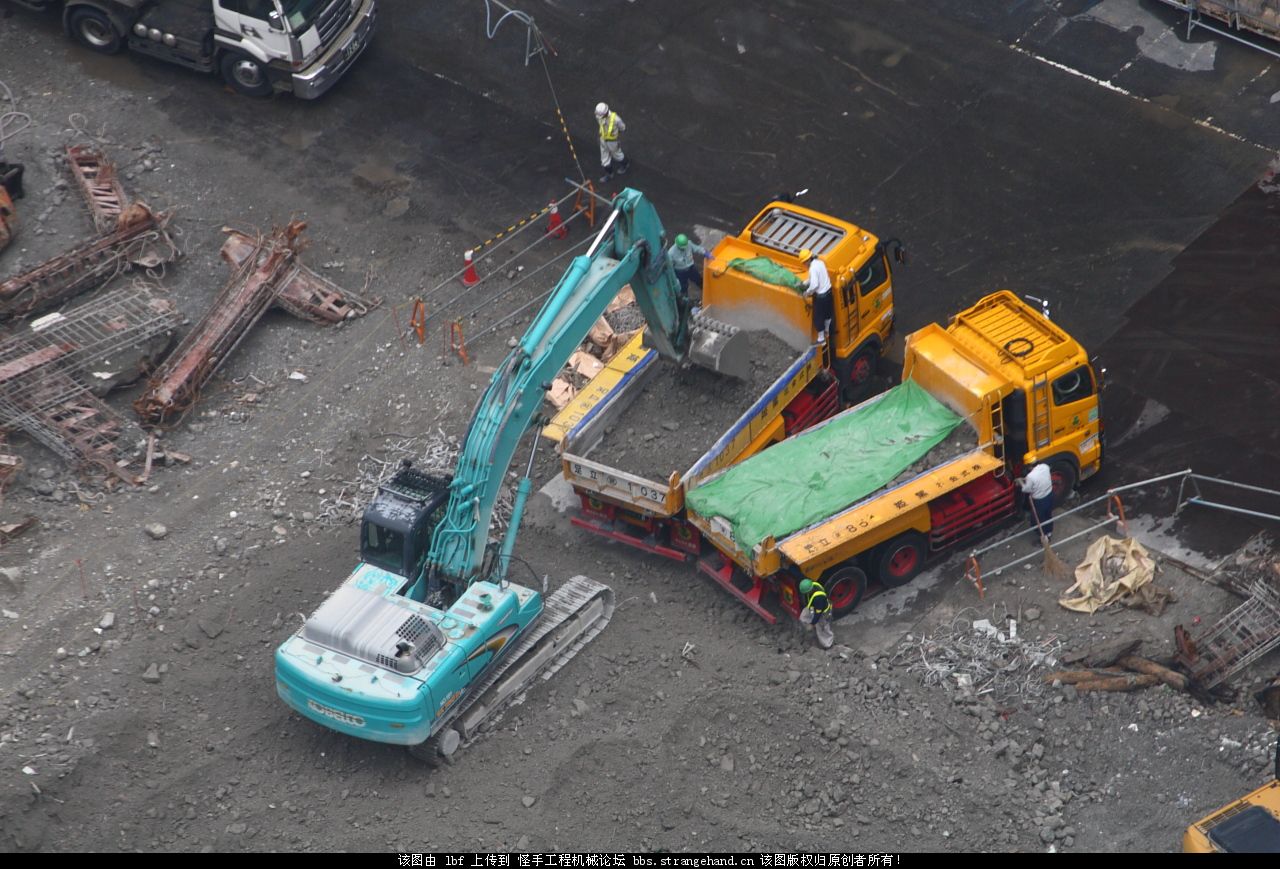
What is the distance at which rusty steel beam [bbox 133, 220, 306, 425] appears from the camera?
2286 centimetres

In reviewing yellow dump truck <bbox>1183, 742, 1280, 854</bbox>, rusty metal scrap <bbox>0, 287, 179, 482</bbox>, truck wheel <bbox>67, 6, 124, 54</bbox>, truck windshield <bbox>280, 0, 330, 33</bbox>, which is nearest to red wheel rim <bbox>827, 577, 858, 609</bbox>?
yellow dump truck <bbox>1183, 742, 1280, 854</bbox>

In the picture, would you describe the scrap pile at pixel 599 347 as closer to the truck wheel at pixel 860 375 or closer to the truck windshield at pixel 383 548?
the truck wheel at pixel 860 375

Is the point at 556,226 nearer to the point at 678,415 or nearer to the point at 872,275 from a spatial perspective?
the point at 872,275

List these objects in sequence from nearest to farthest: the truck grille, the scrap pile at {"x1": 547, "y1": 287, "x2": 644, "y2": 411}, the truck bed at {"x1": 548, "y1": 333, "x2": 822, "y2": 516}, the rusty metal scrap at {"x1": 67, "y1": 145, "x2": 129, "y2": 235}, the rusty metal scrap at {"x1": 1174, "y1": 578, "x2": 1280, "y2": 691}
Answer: the rusty metal scrap at {"x1": 1174, "y1": 578, "x2": 1280, "y2": 691}, the truck bed at {"x1": 548, "y1": 333, "x2": 822, "y2": 516}, the scrap pile at {"x1": 547, "y1": 287, "x2": 644, "y2": 411}, the rusty metal scrap at {"x1": 67, "y1": 145, "x2": 129, "y2": 235}, the truck grille

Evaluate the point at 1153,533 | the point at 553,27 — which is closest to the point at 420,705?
the point at 1153,533

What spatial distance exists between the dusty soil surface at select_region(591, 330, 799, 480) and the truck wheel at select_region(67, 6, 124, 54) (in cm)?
1384

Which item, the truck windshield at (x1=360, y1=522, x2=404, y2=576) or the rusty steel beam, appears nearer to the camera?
the truck windshield at (x1=360, y1=522, x2=404, y2=576)

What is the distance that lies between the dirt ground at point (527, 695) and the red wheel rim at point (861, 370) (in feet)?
5.66

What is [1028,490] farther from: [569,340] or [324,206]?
[324,206]

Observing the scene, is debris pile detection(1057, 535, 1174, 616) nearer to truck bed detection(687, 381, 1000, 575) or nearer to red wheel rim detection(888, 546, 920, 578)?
truck bed detection(687, 381, 1000, 575)

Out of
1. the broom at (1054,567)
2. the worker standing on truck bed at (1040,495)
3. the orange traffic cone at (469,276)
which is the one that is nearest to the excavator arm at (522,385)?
the worker standing on truck bed at (1040,495)

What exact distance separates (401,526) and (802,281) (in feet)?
20.0

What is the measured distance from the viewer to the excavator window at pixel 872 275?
22.1 meters

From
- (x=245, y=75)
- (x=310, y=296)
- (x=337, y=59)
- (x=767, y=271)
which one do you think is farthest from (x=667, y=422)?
(x=245, y=75)
